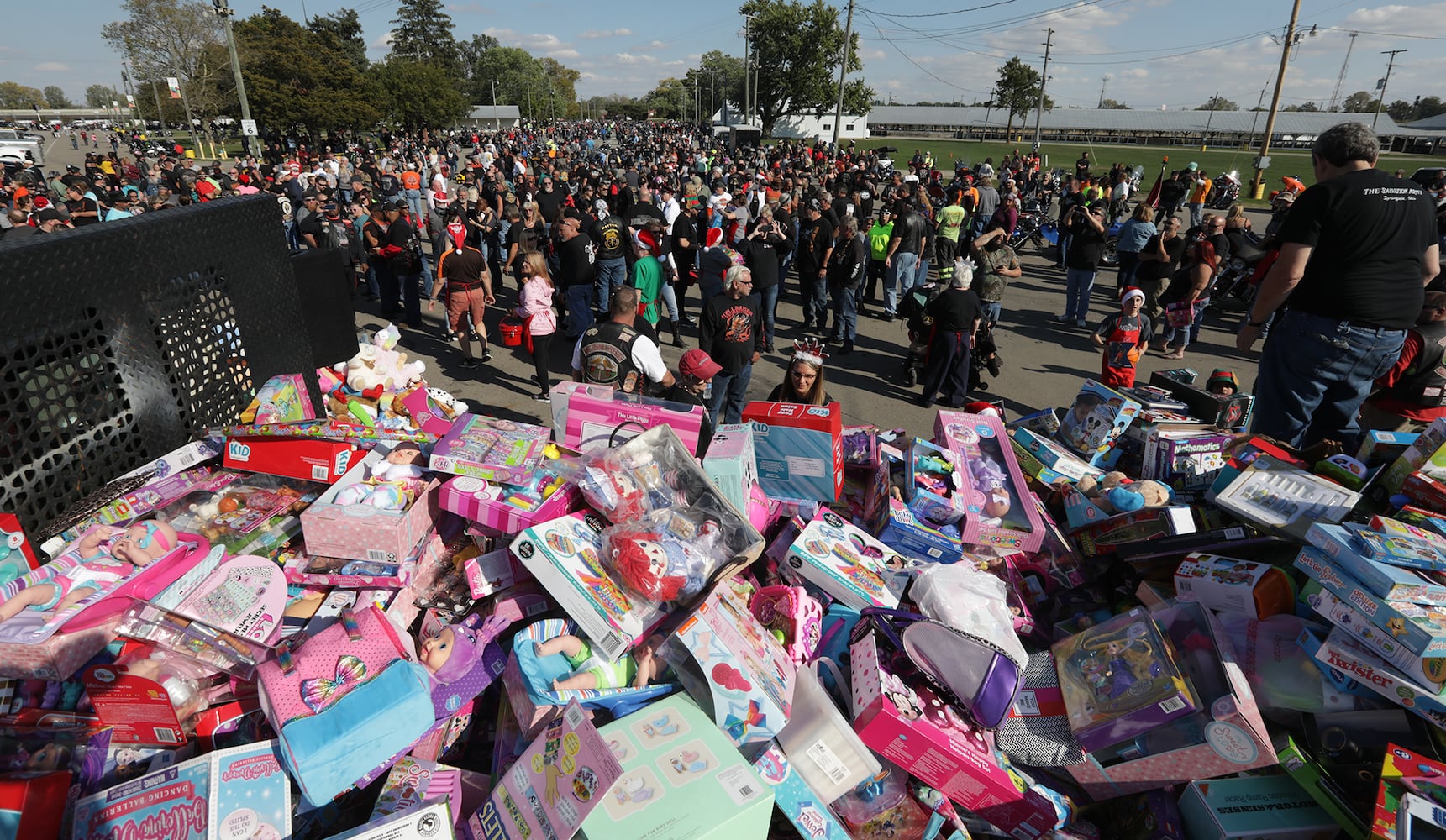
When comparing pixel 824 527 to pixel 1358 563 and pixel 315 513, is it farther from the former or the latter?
pixel 315 513

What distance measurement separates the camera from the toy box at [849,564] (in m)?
2.99

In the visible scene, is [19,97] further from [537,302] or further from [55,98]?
[537,302]

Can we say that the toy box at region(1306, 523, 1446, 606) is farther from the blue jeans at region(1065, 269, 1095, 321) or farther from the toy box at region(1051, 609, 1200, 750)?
the blue jeans at region(1065, 269, 1095, 321)

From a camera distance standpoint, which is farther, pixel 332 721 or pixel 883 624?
pixel 883 624

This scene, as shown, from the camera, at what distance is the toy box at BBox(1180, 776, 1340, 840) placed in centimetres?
210

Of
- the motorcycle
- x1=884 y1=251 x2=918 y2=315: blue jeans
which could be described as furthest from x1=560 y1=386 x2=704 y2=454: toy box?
the motorcycle

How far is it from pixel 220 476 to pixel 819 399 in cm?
354

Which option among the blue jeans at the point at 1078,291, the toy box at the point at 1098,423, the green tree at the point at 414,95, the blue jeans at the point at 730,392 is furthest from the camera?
the green tree at the point at 414,95

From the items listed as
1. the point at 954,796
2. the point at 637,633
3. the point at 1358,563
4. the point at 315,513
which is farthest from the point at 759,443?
the point at 1358,563

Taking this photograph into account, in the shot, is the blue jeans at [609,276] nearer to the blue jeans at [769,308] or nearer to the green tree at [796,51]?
the blue jeans at [769,308]

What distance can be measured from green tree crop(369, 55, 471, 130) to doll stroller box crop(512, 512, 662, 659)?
5498 cm

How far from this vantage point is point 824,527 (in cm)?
328

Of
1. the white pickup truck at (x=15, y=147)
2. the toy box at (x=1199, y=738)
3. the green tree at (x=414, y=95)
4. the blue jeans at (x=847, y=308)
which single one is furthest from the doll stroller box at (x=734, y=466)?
the green tree at (x=414, y=95)

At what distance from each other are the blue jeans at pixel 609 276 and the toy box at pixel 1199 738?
719 centimetres
